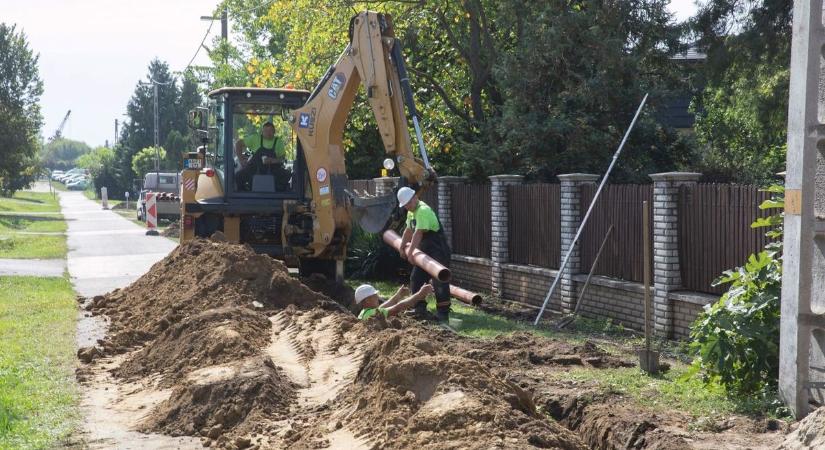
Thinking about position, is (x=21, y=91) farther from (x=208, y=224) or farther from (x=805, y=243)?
(x=805, y=243)

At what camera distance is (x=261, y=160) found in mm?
17719

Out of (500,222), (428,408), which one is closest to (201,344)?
(428,408)

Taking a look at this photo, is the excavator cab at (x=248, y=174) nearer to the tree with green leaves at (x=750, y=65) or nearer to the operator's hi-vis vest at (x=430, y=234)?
the operator's hi-vis vest at (x=430, y=234)

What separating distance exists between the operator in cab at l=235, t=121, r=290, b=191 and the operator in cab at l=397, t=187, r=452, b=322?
13.6 feet

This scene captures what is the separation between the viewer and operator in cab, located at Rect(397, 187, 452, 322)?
45.1 feet

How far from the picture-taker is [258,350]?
10406mm

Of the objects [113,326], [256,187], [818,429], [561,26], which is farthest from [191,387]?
[561,26]

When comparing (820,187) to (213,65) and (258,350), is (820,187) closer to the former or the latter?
(258,350)

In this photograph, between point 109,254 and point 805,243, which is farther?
point 109,254

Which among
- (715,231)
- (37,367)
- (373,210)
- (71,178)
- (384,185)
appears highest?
(384,185)

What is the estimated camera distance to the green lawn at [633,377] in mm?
8398

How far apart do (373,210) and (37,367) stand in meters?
5.97

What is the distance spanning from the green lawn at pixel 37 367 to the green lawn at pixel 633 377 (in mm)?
4500

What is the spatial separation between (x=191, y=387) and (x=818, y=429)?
512 cm
